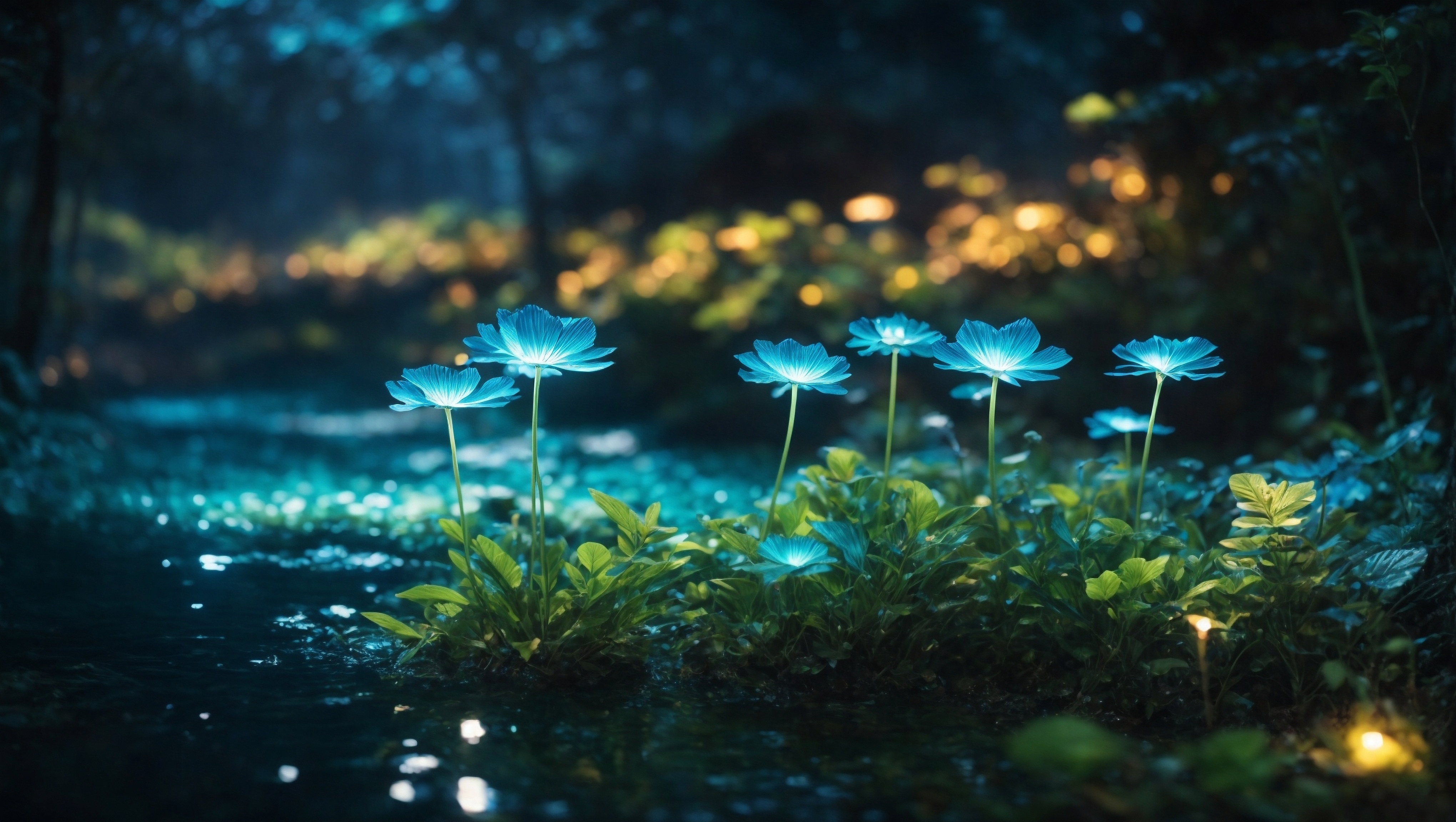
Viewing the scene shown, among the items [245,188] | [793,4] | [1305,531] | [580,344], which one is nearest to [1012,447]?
[1305,531]

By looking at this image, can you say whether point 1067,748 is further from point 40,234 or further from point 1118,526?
point 40,234

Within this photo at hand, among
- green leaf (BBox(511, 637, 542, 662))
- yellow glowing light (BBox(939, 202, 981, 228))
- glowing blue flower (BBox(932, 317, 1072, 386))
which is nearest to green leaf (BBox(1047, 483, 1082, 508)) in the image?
glowing blue flower (BBox(932, 317, 1072, 386))

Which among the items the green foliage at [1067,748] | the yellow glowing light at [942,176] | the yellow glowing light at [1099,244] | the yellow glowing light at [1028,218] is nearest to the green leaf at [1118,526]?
the green foliage at [1067,748]

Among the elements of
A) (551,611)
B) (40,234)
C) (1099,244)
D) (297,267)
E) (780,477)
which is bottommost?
(551,611)

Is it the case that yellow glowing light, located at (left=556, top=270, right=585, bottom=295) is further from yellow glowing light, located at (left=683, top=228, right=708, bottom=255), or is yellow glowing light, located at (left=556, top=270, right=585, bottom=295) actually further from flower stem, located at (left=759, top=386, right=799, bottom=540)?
flower stem, located at (left=759, top=386, right=799, bottom=540)

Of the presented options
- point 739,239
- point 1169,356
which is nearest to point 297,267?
point 739,239

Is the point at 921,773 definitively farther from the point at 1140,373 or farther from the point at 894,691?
the point at 1140,373

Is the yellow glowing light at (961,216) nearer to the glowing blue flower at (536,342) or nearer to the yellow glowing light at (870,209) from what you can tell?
the yellow glowing light at (870,209)
